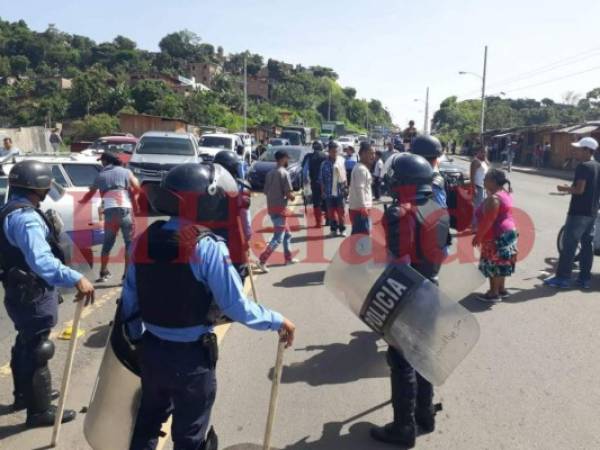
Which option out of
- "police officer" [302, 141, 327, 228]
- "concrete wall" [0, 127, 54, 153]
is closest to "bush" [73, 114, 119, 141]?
"concrete wall" [0, 127, 54, 153]

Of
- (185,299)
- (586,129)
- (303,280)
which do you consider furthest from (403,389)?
(586,129)

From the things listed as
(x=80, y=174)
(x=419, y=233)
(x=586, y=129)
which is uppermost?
(x=586, y=129)

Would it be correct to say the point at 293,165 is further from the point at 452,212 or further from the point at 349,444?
the point at 349,444

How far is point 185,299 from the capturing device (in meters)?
2.50

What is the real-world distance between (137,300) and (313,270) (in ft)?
17.7

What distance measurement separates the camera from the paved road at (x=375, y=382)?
144 inches

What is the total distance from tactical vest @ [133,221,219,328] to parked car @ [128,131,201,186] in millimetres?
11119

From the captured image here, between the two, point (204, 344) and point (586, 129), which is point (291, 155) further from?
point (586, 129)

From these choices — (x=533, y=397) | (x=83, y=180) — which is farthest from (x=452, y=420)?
(x=83, y=180)

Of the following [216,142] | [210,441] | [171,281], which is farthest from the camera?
[216,142]

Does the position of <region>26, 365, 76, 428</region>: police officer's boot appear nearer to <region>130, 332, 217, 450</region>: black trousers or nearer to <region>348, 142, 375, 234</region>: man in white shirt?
<region>130, 332, 217, 450</region>: black trousers

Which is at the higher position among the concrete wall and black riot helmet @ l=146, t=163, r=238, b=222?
black riot helmet @ l=146, t=163, r=238, b=222

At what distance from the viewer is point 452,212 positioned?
10.7 m

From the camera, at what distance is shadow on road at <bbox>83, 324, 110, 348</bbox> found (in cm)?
517
